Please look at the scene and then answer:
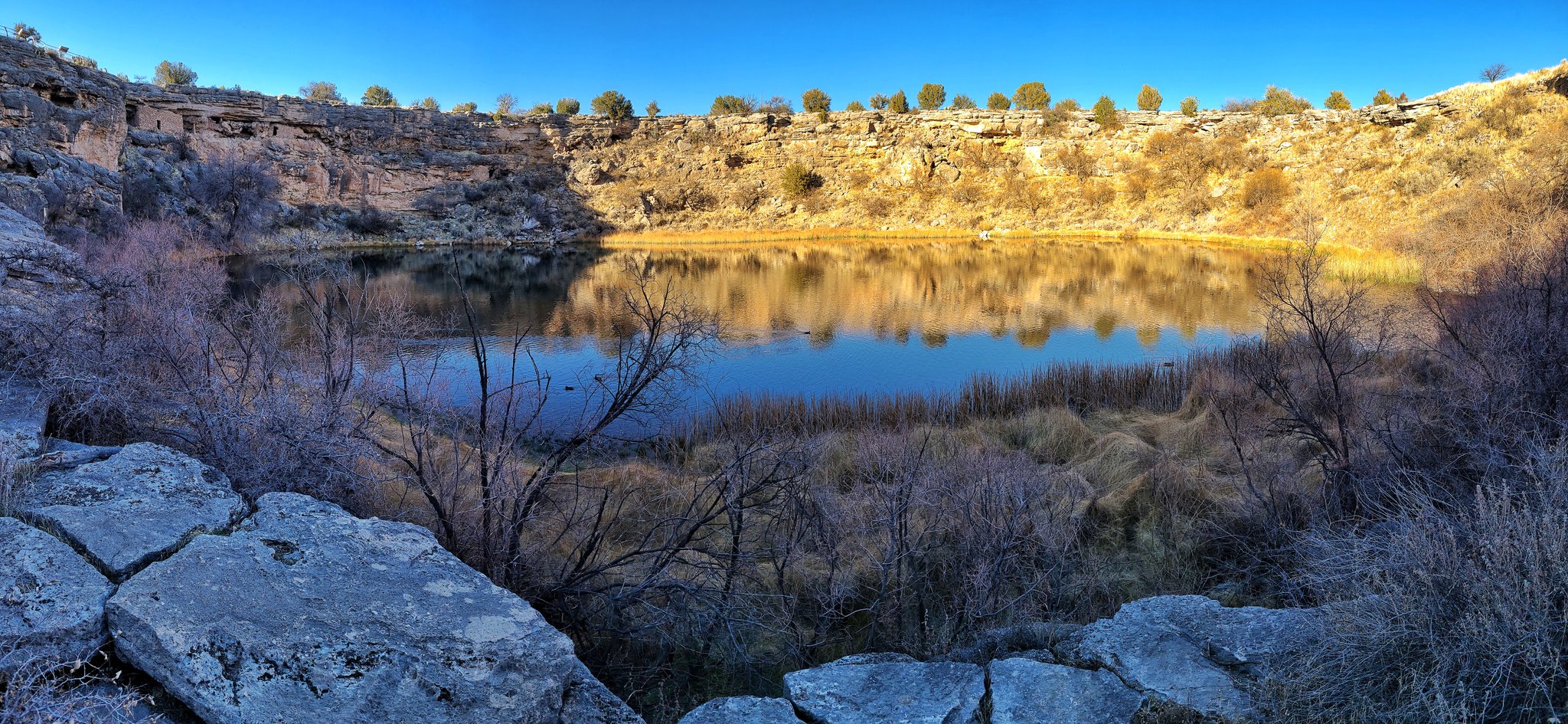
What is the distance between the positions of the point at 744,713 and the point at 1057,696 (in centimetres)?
120

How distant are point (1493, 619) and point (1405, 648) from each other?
10.3 inches

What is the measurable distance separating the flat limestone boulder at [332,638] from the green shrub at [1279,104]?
4767 centimetres

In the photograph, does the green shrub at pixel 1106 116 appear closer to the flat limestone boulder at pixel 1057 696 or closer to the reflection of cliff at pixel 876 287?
the reflection of cliff at pixel 876 287

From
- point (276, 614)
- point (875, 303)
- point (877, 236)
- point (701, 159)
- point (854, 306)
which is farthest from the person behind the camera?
point (701, 159)

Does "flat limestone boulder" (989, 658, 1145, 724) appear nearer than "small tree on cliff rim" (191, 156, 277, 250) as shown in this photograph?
Yes

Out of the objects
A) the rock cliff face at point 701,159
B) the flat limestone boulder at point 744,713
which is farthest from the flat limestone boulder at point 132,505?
the rock cliff face at point 701,159

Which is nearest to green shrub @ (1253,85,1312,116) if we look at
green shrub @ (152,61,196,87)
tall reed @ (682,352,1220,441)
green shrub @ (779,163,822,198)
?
green shrub @ (779,163,822,198)

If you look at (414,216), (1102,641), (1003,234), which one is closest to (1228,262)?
(1003,234)

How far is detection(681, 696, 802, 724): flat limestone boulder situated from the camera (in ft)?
10.4

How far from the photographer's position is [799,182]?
47031 mm

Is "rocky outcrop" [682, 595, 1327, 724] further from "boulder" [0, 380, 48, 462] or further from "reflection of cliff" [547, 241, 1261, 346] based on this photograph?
"reflection of cliff" [547, 241, 1261, 346]

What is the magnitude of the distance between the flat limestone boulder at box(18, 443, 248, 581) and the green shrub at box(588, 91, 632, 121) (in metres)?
51.5

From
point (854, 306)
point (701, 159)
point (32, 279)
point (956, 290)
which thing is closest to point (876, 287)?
point (956, 290)

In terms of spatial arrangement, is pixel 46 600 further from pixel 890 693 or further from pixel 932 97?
pixel 932 97
